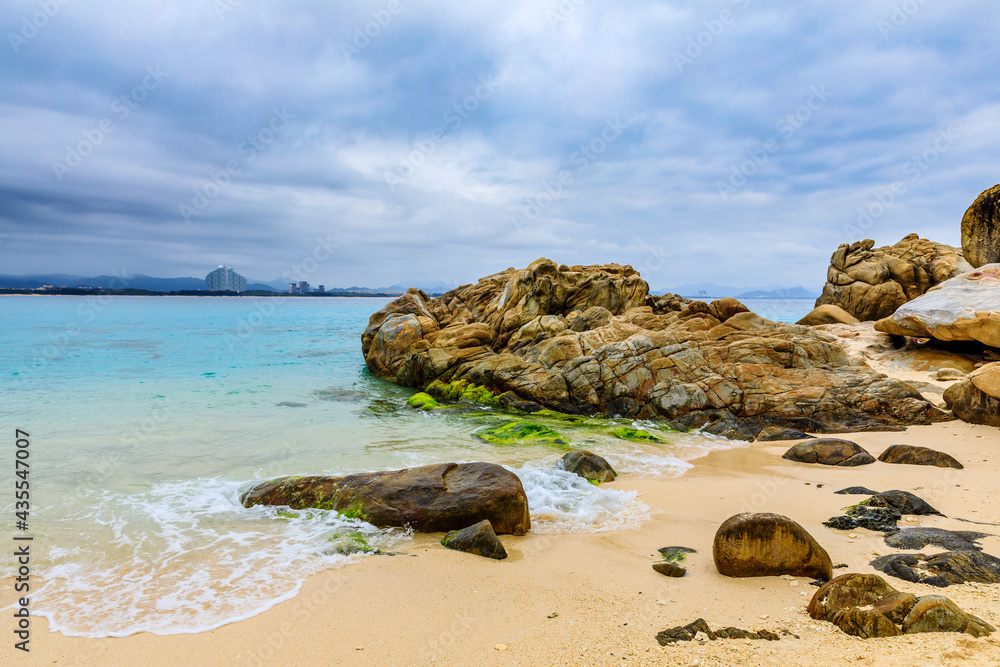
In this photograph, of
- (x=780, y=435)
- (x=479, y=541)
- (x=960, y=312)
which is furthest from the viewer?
(x=960, y=312)

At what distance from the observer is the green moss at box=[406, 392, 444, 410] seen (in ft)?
52.3

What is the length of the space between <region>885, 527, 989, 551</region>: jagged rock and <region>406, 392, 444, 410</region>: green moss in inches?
480

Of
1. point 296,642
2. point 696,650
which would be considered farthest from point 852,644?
point 296,642

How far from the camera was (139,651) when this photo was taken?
4.02 metres

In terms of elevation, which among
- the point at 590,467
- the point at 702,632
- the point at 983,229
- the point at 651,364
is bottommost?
the point at 590,467

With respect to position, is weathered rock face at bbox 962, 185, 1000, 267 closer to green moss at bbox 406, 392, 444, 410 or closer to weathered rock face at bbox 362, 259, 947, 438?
weathered rock face at bbox 362, 259, 947, 438

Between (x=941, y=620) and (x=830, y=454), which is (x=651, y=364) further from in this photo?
(x=941, y=620)

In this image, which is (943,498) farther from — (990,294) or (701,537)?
(990,294)

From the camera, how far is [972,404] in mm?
10766

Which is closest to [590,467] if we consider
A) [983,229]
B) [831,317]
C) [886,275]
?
[983,229]

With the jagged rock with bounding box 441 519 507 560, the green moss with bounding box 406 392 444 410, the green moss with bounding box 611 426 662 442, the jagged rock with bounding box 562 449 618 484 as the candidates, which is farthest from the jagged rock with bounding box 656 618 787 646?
the green moss with bounding box 406 392 444 410

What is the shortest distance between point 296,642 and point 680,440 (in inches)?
380

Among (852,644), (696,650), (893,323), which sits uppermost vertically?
(893,323)

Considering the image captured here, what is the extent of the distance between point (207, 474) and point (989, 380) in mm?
15825
